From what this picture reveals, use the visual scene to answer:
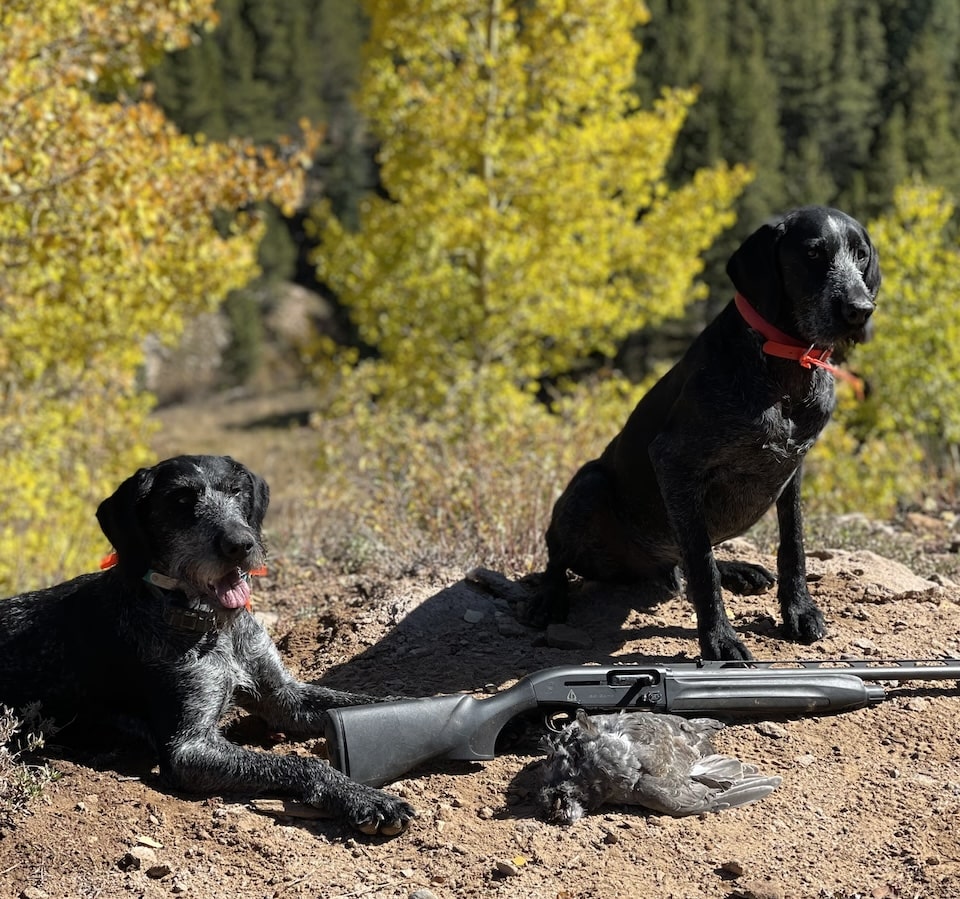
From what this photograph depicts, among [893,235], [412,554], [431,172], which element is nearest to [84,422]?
[431,172]

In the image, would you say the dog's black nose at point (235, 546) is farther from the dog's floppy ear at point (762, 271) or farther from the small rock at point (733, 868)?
the dog's floppy ear at point (762, 271)

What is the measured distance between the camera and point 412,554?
232 inches

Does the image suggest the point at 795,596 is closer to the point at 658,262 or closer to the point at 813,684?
the point at 813,684

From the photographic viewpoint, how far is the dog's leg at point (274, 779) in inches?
134

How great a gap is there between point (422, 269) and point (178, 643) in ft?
34.9

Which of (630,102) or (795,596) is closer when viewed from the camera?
(795,596)

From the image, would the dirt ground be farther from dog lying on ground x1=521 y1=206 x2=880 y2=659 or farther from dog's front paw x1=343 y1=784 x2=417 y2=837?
dog lying on ground x1=521 y1=206 x2=880 y2=659

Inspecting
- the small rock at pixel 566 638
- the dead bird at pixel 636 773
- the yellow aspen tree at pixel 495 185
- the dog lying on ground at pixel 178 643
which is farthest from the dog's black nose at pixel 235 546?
the yellow aspen tree at pixel 495 185

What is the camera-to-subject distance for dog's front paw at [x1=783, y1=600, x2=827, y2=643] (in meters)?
4.56

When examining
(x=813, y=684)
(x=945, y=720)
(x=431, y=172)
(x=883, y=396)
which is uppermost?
(x=431, y=172)

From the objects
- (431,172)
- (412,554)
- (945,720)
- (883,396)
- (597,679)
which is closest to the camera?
(597,679)

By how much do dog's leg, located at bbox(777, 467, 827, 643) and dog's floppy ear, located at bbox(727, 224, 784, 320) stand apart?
78cm

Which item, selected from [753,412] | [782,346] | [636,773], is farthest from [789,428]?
[636,773]

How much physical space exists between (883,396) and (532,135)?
567cm
